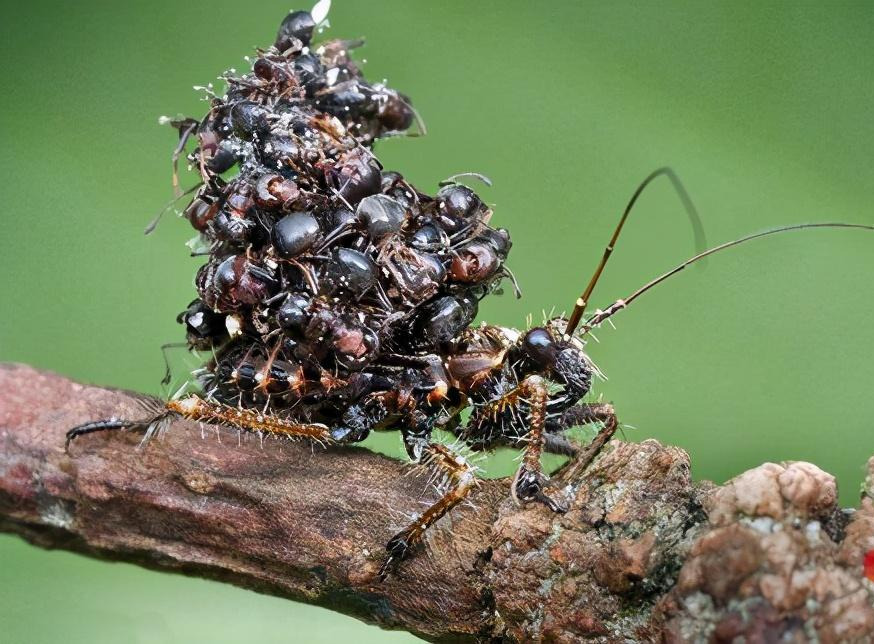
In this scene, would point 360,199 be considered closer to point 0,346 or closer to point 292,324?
point 292,324

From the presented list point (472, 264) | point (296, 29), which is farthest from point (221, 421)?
point (296, 29)

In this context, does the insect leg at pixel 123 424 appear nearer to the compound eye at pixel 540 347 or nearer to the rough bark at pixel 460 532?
the rough bark at pixel 460 532

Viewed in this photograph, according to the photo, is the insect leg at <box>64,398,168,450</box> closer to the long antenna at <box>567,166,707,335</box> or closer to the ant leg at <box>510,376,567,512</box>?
the ant leg at <box>510,376,567,512</box>

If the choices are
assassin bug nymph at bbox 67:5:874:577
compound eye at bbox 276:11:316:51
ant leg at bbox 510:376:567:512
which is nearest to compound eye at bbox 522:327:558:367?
assassin bug nymph at bbox 67:5:874:577

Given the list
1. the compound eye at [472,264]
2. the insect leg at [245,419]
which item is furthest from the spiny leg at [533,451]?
the insect leg at [245,419]

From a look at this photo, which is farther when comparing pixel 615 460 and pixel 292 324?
pixel 292 324

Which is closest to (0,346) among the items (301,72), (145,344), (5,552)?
(145,344)

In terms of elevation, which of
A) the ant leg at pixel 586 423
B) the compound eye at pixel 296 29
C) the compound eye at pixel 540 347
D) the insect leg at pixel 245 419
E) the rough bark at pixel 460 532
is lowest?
the rough bark at pixel 460 532
